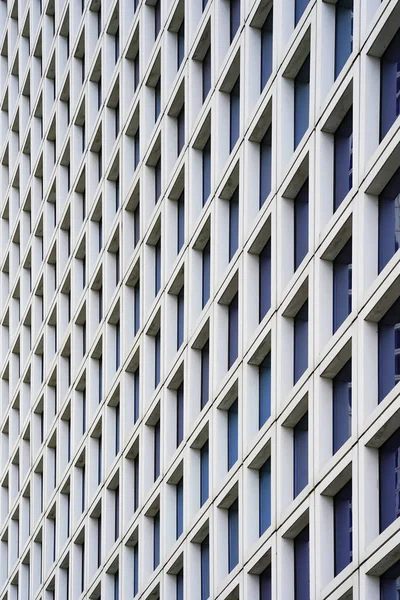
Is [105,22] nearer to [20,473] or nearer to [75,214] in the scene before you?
[75,214]

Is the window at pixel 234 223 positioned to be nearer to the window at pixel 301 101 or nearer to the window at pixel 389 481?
the window at pixel 301 101

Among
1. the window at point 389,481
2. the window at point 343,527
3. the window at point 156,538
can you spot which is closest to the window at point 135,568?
the window at point 156,538

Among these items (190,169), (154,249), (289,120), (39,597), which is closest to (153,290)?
(154,249)

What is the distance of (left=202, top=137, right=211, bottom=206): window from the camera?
42812 mm

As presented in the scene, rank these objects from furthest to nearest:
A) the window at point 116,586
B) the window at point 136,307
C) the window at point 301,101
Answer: the window at point 136,307, the window at point 116,586, the window at point 301,101

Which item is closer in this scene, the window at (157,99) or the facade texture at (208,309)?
the facade texture at (208,309)

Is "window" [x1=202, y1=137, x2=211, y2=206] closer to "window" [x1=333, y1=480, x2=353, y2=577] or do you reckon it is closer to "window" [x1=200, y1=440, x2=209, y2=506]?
"window" [x1=200, y1=440, x2=209, y2=506]

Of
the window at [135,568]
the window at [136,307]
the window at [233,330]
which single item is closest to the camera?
the window at [233,330]

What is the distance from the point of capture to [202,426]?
132 ft

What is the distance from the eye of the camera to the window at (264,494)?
35.8 metres

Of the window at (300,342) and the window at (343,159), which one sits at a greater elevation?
the window at (343,159)

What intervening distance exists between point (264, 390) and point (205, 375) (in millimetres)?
4807

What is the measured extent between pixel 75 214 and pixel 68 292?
3114mm

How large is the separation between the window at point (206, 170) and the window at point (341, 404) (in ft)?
38.0
